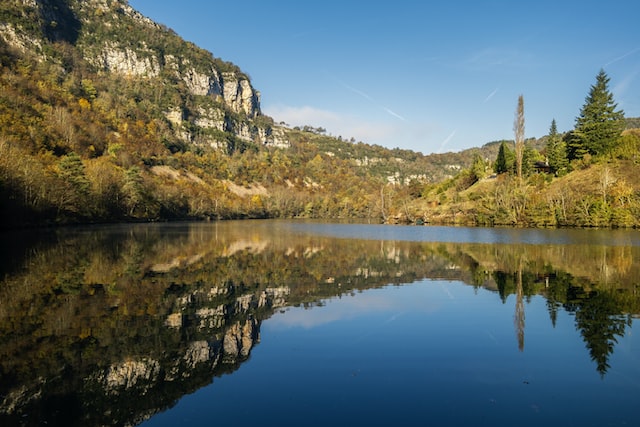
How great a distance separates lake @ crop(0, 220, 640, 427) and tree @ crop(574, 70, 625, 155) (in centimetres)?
7253

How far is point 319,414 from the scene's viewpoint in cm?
776

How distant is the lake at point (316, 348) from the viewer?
7.96m

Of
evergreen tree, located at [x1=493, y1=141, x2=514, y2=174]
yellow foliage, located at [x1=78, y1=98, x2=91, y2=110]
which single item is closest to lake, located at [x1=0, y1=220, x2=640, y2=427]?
evergreen tree, located at [x1=493, y1=141, x2=514, y2=174]

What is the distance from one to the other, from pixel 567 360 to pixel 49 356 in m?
12.6

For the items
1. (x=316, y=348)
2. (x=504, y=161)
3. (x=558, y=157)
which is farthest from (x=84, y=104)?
(x=316, y=348)

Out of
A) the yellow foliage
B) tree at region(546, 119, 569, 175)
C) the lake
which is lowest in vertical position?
the lake

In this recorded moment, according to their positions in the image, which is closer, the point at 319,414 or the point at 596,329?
the point at 319,414

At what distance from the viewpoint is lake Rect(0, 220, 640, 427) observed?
7.96m

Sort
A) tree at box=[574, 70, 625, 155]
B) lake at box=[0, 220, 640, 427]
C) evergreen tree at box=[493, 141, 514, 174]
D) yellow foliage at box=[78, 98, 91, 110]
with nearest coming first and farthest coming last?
lake at box=[0, 220, 640, 427], tree at box=[574, 70, 625, 155], evergreen tree at box=[493, 141, 514, 174], yellow foliage at box=[78, 98, 91, 110]

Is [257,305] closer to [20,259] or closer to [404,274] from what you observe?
[404,274]

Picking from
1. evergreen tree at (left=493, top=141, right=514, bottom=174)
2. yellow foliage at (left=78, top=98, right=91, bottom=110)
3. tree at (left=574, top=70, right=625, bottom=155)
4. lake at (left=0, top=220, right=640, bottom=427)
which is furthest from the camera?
yellow foliage at (left=78, top=98, right=91, bottom=110)

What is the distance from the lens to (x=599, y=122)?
3290 inches

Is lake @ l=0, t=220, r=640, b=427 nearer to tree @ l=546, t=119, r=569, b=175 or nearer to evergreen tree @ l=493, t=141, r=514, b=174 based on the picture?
tree @ l=546, t=119, r=569, b=175

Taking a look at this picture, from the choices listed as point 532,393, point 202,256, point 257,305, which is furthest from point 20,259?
point 532,393
